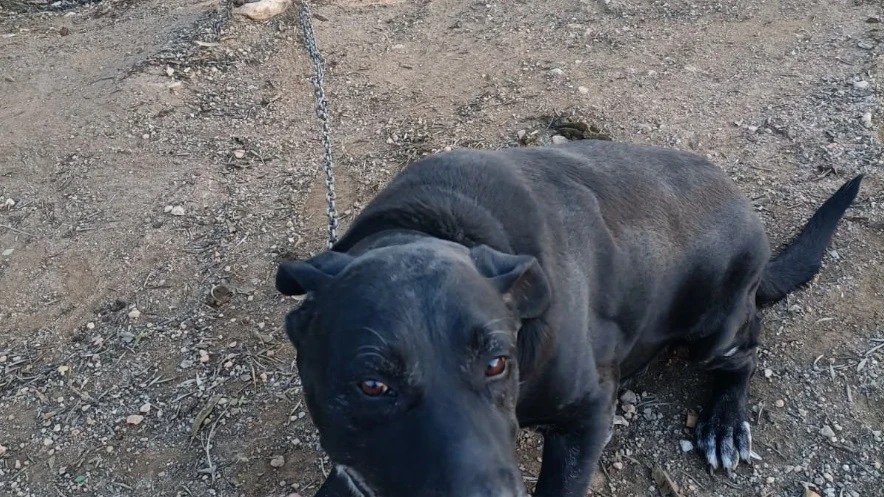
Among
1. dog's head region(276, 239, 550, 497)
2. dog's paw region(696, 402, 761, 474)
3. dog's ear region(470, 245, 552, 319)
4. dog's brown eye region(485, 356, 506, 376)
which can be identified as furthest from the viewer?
dog's paw region(696, 402, 761, 474)

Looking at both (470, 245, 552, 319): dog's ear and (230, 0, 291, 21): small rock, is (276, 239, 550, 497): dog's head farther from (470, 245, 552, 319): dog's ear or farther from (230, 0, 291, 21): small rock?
(230, 0, 291, 21): small rock

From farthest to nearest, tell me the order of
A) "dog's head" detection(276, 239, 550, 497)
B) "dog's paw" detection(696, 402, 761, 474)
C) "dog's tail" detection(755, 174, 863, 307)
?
"dog's tail" detection(755, 174, 863, 307) → "dog's paw" detection(696, 402, 761, 474) → "dog's head" detection(276, 239, 550, 497)

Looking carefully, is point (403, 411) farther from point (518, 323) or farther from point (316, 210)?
point (316, 210)

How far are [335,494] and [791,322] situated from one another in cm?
261

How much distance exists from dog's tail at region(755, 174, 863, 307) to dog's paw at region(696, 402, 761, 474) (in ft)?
2.43

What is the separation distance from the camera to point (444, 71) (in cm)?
616

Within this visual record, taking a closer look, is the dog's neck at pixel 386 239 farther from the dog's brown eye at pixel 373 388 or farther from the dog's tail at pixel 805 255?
the dog's tail at pixel 805 255

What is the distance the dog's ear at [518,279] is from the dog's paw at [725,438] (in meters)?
1.51

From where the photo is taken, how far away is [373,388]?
2215mm

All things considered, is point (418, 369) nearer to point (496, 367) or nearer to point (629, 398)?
point (496, 367)

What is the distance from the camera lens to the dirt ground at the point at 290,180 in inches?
146

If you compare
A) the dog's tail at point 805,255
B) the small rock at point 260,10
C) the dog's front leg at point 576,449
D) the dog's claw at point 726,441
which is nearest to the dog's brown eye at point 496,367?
the dog's front leg at point 576,449

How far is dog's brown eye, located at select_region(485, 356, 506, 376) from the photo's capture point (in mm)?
2287

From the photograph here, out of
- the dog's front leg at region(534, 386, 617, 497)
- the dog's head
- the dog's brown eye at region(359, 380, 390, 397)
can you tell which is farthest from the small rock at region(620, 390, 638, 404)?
the dog's brown eye at region(359, 380, 390, 397)
